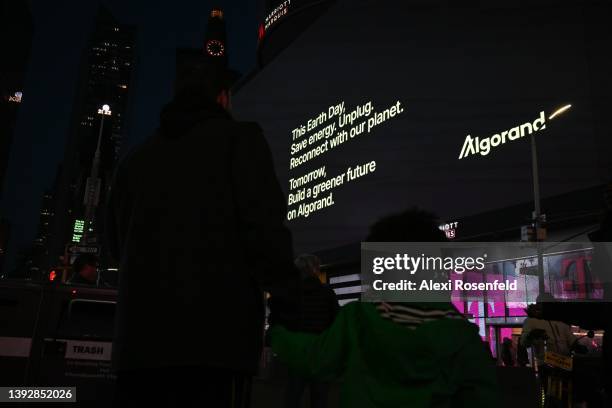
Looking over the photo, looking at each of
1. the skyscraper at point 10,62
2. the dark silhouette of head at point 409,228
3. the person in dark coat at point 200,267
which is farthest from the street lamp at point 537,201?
the skyscraper at point 10,62

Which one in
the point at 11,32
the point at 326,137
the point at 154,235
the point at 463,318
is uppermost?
the point at 11,32

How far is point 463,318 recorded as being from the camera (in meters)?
2.41

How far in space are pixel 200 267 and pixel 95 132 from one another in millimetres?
12309

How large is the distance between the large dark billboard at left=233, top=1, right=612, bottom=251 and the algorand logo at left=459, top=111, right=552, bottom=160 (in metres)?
0.04

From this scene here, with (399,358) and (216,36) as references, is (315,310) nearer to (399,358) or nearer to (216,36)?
(399,358)

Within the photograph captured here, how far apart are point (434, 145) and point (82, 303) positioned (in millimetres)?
17507

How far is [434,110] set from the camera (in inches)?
800

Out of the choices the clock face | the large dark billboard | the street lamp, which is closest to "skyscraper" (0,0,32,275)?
the large dark billboard

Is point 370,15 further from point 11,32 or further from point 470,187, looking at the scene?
point 11,32

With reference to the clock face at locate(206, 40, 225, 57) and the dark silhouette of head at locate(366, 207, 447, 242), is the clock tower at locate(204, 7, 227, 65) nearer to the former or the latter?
the clock face at locate(206, 40, 225, 57)

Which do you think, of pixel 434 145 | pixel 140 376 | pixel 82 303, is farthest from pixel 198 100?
pixel 434 145

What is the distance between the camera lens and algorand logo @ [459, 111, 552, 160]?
1606cm

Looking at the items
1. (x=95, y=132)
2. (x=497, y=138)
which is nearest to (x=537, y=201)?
(x=497, y=138)

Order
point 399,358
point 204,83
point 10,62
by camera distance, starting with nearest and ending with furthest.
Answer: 1. point 204,83
2. point 399,358
3. point 10,62
